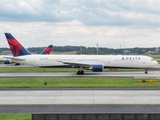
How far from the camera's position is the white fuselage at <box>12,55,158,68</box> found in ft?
158

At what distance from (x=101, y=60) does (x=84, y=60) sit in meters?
2.98

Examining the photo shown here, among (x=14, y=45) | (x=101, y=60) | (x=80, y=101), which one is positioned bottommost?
(x=80, y=101)

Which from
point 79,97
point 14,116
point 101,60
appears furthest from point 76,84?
point 101,60

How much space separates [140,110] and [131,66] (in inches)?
1180

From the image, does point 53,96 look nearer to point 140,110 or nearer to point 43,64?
point 140,110

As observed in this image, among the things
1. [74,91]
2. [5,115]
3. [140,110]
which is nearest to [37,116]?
[5,115]

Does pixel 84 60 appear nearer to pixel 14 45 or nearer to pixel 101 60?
pixel 101 60

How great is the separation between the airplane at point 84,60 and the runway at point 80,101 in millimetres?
19381

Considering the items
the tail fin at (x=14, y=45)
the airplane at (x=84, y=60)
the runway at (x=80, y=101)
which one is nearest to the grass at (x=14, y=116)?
the runway at (x=80, y=101)

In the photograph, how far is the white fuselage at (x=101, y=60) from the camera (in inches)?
1900

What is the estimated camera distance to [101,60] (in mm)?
48406

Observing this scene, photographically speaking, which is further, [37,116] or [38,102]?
[38,102]

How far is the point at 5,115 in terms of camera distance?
17516 mm

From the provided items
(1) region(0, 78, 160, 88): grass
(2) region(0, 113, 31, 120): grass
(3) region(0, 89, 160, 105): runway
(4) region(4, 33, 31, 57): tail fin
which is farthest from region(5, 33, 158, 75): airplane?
(2) region(0, 113, 31, 120): grass
